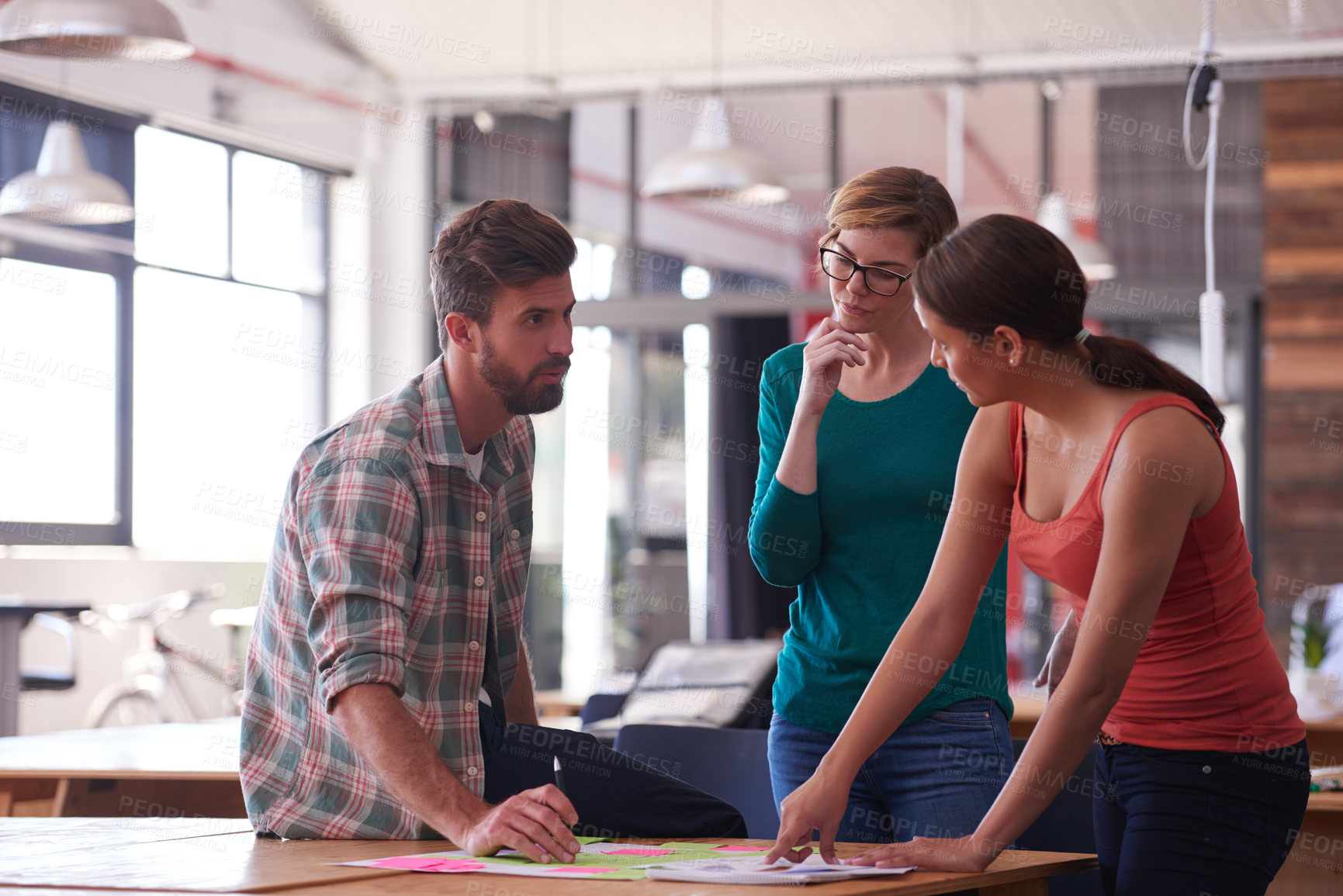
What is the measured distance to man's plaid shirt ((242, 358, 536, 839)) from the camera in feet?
5.71

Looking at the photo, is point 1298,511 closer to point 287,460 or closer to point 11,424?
point 287,460

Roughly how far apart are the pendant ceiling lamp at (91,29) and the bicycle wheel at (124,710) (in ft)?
11.0

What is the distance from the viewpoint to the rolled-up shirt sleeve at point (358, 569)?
67.2 inches

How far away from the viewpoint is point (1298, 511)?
726cm

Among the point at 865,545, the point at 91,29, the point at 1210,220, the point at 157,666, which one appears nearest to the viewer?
the point at 865,545

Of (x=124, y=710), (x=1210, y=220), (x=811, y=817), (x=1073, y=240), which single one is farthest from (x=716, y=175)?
(x=811, y=817)

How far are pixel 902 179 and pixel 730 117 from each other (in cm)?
653

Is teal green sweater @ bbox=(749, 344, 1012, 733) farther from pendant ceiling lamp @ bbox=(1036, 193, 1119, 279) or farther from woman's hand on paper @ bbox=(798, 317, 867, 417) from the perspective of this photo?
pendant ceiling lamp @ bbox=(1036, 193, 1119, 279)

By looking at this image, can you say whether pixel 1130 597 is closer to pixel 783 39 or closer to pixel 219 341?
pixel 783 39

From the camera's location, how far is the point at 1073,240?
6445 millimetres

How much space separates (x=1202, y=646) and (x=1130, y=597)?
0.15 meters

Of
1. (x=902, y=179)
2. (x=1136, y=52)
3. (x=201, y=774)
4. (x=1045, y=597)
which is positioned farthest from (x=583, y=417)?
(x=902, y=179)

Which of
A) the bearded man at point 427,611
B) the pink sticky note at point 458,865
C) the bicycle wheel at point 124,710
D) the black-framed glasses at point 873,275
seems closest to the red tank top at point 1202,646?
the black-framed glasses at point 873,275

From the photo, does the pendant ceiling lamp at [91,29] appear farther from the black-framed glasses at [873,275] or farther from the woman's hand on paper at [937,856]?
the woman's hand on paper at [937,856]
